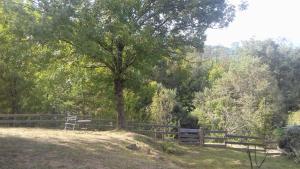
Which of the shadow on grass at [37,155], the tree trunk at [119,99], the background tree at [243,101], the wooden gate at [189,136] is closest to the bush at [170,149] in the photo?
the tree trunk at [119,99]

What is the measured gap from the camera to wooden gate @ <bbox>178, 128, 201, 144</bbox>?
2453cm

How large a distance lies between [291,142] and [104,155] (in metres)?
11.9

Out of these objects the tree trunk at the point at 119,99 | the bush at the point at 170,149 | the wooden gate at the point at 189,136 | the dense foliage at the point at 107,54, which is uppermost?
the dense foliage at the point at 107,54

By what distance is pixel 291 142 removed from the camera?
2159 centimetres

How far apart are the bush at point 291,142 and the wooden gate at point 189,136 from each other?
200 inches

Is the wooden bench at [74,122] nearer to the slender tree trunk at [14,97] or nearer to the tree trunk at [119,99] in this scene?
the tree trunk at [119,99]

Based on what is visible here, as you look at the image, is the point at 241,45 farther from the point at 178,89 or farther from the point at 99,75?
the point at 99,75

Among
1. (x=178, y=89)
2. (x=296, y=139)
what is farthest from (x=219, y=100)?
(x=296, y=139)

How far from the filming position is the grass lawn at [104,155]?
12445 mm

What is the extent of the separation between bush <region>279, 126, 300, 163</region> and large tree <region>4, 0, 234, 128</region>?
7.09 m

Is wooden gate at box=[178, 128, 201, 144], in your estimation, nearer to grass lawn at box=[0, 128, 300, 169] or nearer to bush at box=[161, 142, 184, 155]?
grass lawn at box=[0, 128, 300, 169]

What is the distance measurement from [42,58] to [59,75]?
76.9 inches

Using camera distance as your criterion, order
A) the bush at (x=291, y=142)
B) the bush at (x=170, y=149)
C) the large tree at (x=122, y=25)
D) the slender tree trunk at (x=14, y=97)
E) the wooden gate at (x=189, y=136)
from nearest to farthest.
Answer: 1. the large tree at (x=122, y=25)
2. the bush at (x=170, y=149)
3. the bush at (x=291, y=142)
4. the wooden gate at (x=189, y=136)
5. the slender tree trunk at (x=14, y=97)

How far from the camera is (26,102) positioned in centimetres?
3281
